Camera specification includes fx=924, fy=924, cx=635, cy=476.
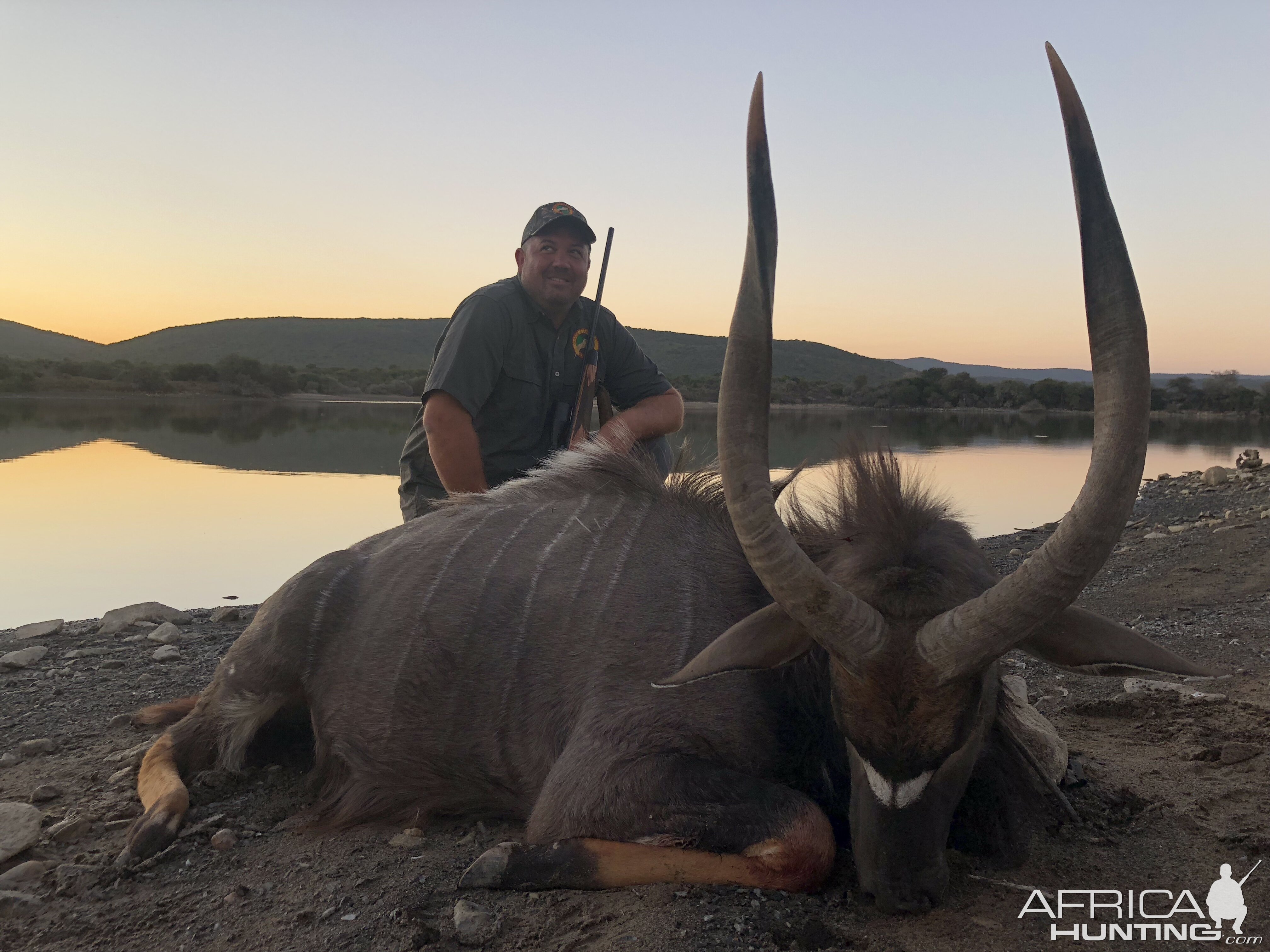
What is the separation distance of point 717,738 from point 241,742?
7.64ft


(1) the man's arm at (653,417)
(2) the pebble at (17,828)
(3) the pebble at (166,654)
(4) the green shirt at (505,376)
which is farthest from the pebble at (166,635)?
(1) the man's arm at (653,417)

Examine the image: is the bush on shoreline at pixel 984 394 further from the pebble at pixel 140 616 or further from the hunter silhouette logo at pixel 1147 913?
the hunter silhouette logo at pixel 1147 913

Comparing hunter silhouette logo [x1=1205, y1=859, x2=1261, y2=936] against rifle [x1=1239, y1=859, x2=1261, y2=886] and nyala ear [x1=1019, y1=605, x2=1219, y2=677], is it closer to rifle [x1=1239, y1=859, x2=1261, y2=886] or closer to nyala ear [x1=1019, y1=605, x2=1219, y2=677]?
rifle [x1=1239, y1=859, x2=1261, y2=886]

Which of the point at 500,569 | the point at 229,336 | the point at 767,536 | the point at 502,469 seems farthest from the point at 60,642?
the point at 229,336

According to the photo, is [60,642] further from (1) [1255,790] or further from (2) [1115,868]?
(1) [1255,790]

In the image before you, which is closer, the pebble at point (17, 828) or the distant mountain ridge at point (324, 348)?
the pebble at point (17, 828)

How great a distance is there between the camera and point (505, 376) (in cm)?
631

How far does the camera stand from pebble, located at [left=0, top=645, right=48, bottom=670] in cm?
596

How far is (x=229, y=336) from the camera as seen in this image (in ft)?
366

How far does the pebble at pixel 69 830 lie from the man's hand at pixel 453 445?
8.67 ft

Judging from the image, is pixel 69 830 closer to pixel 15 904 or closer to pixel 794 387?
pixel 15 904

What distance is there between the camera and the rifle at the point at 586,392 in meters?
6.54

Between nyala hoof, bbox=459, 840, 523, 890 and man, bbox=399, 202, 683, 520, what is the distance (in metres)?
3.04

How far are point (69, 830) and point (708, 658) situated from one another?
2.71 metres
